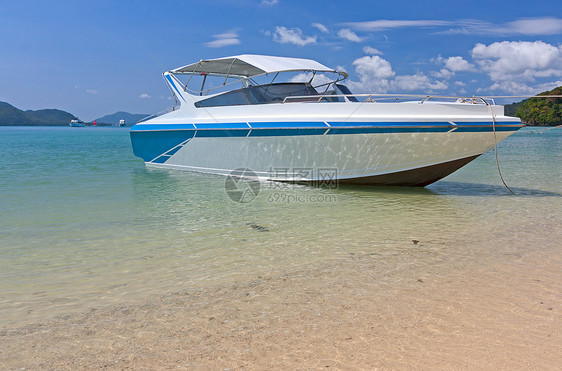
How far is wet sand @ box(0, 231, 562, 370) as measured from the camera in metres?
2.52

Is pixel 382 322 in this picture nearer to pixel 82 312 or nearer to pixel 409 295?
pixel 409 295

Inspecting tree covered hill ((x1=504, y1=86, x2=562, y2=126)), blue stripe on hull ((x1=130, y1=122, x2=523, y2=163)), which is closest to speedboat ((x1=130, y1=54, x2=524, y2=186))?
blue stripe on hull ((x1=130, y1=122, x2=523, y2=163))

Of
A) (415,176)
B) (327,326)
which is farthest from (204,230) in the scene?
(415,176)

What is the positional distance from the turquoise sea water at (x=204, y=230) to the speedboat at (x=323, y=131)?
0.52 metres

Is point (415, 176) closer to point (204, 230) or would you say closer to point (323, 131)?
point (323, 131)

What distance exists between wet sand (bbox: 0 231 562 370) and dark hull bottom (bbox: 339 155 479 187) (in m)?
4.39

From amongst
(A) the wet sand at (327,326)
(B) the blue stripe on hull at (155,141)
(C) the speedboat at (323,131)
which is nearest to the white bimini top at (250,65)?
(C) the speedboat at (323,131)

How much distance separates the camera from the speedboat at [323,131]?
25.8ft

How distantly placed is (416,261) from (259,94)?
6.06 m

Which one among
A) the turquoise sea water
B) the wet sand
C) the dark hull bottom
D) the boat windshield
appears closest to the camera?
the wet sand

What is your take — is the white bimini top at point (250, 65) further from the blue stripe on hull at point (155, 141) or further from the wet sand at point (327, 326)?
the wet sand at point (327, 326)

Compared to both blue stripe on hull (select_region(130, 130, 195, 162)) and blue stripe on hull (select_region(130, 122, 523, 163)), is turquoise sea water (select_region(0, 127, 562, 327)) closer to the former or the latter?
blue stripe on hull (select_region(130, 122, 523, 163))

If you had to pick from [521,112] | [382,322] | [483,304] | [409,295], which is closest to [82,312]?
[382,322]

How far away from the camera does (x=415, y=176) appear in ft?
28.8
